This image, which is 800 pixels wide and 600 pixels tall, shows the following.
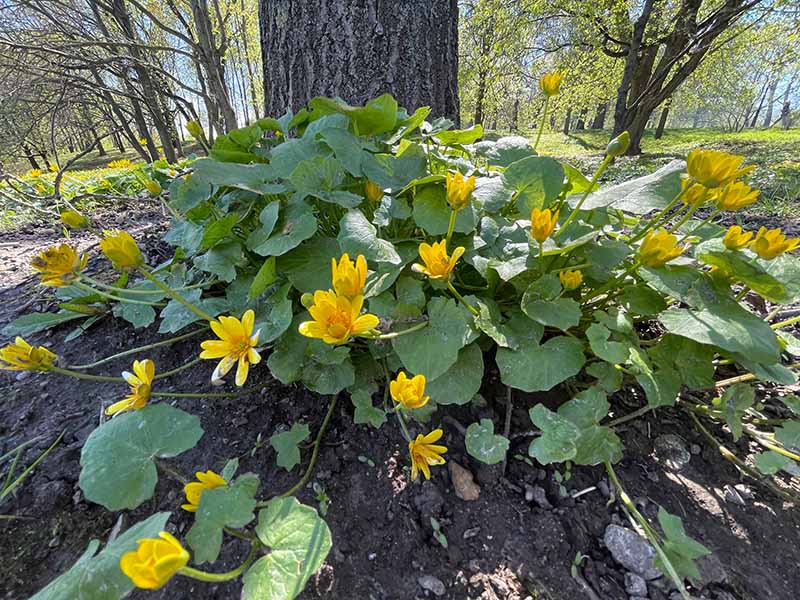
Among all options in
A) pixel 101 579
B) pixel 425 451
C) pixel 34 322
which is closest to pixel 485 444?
pixel 425 451

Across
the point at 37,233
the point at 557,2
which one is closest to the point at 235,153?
the point at 37,233

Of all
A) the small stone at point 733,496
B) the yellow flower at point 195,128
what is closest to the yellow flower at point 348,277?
the small stone at point 733,496

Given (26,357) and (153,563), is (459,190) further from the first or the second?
(26,357)

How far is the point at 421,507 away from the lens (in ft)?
2.76

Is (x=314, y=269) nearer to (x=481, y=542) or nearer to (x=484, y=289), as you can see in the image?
(x=484, y=289)

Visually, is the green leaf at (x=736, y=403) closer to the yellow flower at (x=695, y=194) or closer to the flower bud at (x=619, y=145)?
the yellow flower at (x=695, y=194)

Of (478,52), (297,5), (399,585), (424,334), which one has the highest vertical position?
(478,52)

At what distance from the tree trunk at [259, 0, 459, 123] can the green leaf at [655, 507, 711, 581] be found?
5.86ft

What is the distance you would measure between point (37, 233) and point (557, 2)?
8.65 meters

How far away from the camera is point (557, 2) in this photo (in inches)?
283

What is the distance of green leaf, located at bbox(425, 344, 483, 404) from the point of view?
853mm

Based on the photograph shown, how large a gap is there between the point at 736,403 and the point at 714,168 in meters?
0.50

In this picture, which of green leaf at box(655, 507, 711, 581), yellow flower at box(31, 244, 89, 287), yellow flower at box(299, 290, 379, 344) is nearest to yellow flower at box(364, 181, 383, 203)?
yellow flower at box(299, 290, 379, 344)

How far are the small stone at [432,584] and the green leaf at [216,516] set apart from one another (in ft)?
1.15
